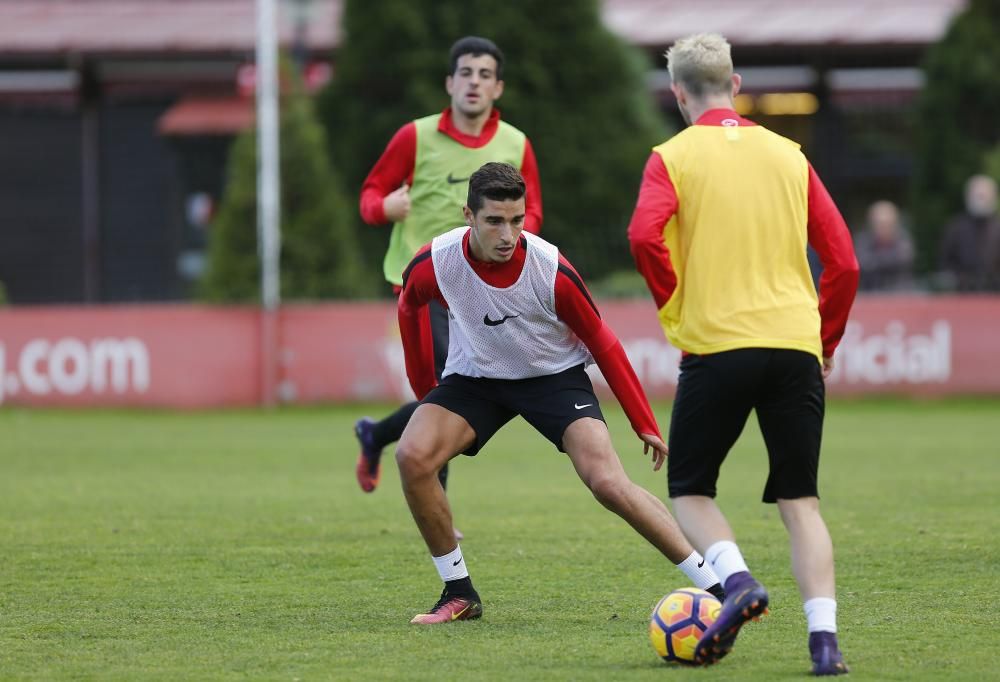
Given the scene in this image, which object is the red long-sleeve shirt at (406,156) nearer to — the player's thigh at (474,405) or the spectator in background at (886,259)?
the player's thigh at (474,405)

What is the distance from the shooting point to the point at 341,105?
23.6 m

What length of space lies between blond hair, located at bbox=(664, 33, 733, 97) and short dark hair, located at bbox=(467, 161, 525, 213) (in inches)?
29.4

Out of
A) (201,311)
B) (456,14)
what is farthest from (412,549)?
(456,14)

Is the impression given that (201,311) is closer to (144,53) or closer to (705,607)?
(144,53)

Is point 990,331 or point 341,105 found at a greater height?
point 341,105

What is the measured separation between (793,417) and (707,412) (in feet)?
0.90

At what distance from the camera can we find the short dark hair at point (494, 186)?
6.17 meters

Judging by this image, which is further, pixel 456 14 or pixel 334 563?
pixel 456 14

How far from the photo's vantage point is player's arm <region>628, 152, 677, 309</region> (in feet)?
18.2

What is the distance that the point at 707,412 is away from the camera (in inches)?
221

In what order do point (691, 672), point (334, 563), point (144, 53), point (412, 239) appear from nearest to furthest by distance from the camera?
1. point (691, 672)
2. point (334, 563)
3. point (412, 239)
4. point (144, 53)

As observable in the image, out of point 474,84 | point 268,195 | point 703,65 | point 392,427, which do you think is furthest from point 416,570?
point 268,195

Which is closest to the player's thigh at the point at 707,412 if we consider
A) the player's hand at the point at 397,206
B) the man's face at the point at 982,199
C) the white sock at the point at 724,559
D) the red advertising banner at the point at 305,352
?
the white sock at the point at 724,559

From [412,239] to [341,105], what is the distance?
1492cm
